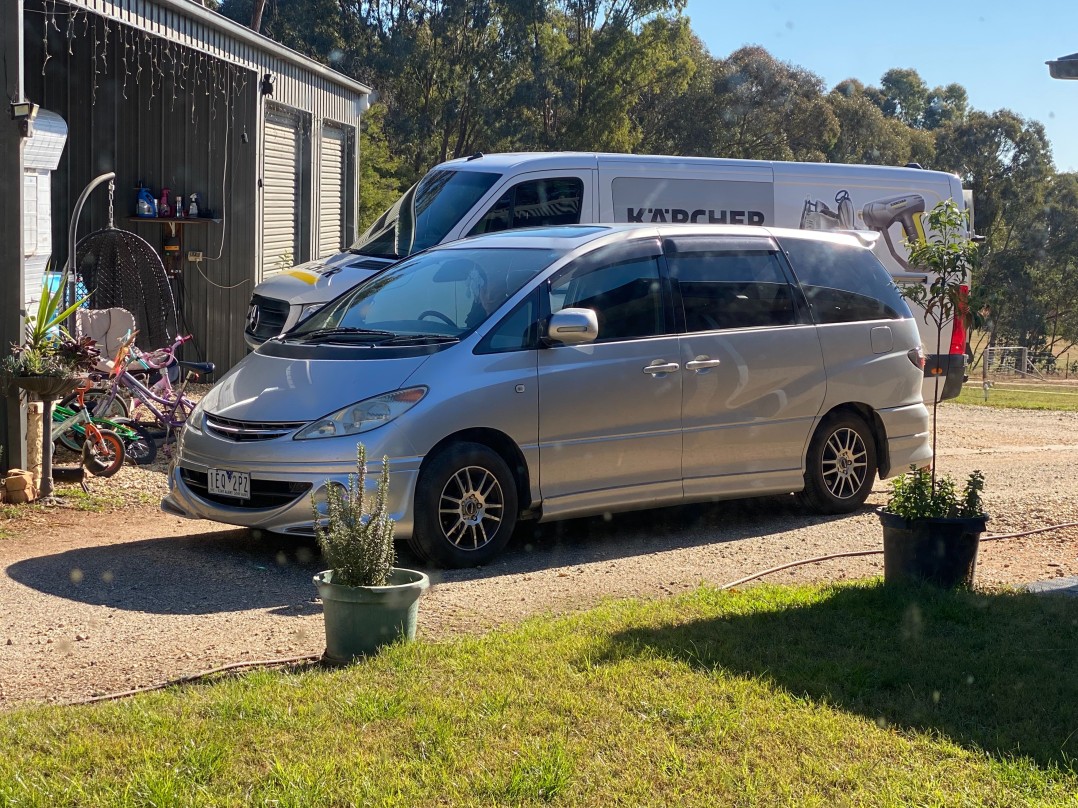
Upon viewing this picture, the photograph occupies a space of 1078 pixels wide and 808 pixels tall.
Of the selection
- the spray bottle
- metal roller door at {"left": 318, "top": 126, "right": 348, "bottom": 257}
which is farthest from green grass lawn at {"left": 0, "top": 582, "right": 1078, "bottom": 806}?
metal roller door at {"left": 318, "top": 126, "right": 348, "bottom": 257}

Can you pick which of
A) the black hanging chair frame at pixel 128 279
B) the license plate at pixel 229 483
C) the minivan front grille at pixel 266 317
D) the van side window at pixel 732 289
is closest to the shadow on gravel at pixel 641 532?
the license plate at pixel 229 483

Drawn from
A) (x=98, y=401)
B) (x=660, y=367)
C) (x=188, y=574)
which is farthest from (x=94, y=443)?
(x=660, y=367)

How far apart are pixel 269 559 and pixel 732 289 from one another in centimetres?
341

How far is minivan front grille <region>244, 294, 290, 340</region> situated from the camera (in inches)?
462

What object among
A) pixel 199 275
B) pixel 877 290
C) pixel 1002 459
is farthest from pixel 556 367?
pixel 199 275

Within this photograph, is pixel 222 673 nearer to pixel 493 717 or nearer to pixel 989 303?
pixel 493 717

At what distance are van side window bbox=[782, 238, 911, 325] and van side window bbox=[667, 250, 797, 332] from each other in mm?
217

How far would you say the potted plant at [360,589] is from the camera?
5.11 meters

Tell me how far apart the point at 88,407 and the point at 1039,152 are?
161ft

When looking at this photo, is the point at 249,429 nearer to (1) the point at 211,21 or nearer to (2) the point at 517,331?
(2) the point at 517,331

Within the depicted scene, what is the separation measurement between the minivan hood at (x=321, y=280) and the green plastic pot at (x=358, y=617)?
659 centimetres

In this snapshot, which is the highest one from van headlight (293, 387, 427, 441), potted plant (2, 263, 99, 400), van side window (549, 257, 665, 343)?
van side window (549, 257, 665, 343)

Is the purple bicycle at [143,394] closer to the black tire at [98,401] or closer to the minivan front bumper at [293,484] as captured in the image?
the black tire at [98,401]

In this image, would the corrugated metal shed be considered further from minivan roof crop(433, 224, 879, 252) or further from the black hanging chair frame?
minivan roof crop(433, 224, 879, 252)
